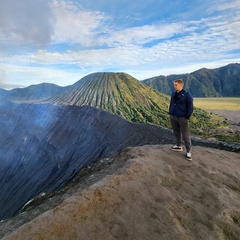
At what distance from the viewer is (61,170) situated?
101ft

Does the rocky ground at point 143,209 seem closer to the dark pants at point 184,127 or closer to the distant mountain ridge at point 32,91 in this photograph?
the dark pants at point 184,127

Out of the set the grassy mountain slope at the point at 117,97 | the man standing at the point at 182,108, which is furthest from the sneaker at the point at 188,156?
the grassy mountain slope at the point at 117,97

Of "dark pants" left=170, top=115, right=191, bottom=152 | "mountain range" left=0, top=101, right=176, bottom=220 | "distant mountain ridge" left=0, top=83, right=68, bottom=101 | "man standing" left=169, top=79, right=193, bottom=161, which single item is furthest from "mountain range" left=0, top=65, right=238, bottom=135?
"man standing" left=169, top=79, right=193, bottom=161

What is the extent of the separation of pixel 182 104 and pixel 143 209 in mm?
4383

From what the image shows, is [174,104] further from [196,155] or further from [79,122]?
[79,122]

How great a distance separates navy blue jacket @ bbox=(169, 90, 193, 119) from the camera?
8805 mm

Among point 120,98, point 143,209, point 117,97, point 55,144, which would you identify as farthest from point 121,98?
point 143,209

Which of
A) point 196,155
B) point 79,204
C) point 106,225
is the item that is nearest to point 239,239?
point 106,225

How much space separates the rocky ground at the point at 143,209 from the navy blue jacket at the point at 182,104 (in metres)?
1.95

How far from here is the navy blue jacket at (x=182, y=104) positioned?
28.9 ft

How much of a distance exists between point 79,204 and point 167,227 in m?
2.09

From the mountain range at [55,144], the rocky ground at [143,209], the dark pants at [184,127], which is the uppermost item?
the dark pants at [184,127]

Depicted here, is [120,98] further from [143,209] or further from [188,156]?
[143,209]

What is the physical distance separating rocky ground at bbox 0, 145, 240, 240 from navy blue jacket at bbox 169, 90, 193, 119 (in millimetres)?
1955
